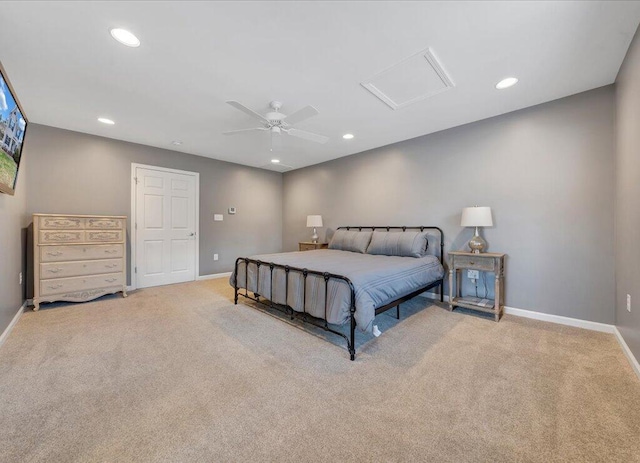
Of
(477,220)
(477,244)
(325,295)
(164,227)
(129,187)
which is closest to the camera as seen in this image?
(325,295)

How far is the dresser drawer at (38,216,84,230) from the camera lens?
352 cm

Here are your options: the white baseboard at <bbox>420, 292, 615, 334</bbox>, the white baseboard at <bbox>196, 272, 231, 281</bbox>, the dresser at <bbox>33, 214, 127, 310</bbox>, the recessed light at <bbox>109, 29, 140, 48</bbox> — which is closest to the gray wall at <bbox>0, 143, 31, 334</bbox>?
the dresser at <bbox>33, 214, 127, 310</bbox>

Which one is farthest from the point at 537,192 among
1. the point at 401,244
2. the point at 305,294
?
the point at 305,294

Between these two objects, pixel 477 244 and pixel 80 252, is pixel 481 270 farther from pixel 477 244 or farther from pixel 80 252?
pixel 80 252

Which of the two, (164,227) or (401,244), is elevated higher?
(164,227)

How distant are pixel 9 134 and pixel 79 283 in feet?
7.13

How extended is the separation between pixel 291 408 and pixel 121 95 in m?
3.59

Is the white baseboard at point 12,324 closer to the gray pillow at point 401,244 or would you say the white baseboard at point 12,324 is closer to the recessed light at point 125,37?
the recessed light at point 125,37

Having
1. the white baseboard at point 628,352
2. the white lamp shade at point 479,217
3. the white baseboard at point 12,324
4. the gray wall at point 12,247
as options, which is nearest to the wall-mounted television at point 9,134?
the gray wall at point 12,247

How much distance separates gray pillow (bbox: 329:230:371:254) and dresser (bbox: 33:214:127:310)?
11.4ft

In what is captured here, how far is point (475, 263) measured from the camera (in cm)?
335

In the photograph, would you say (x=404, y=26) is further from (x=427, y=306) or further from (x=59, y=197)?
(x=59, y=197)

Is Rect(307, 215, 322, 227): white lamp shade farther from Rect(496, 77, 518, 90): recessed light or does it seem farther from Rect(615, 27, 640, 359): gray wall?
Rect(615, 27, 640, 359): gray wall

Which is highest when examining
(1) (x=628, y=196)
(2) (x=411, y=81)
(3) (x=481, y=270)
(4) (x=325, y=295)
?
(2) (x=411, y=81)
